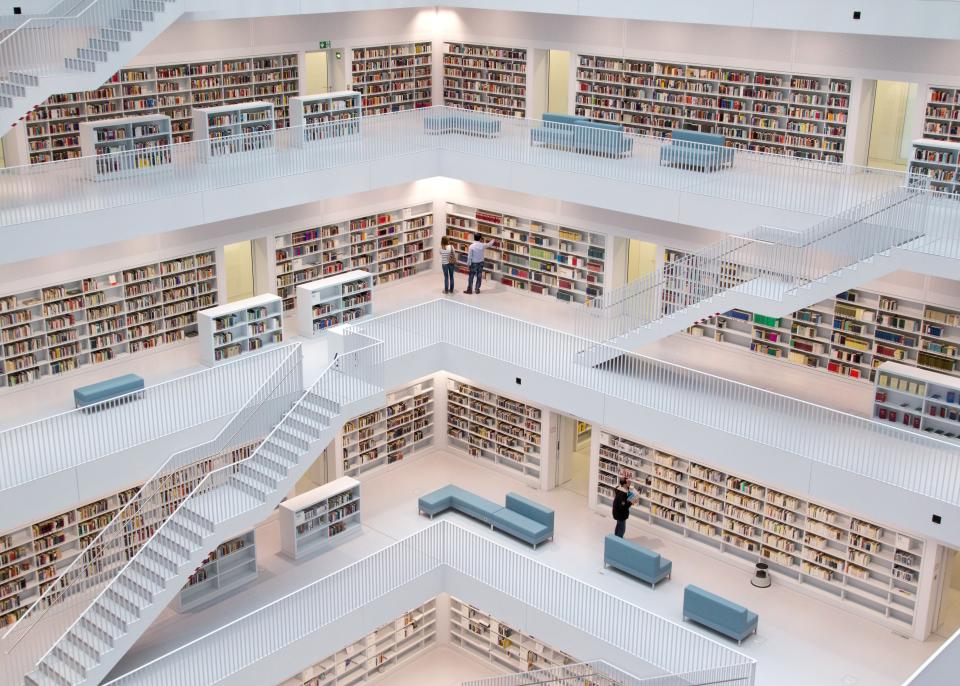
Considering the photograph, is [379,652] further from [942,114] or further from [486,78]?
[486,78]

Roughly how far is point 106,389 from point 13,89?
4.80 meters

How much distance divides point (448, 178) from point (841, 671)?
13.1m

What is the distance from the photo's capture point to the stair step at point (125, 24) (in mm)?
18266

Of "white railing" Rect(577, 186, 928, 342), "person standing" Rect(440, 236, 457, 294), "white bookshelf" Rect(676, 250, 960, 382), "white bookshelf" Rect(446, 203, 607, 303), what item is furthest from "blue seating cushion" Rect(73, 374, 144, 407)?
"white bookshelf" Rect(446, 203, 607, 303)

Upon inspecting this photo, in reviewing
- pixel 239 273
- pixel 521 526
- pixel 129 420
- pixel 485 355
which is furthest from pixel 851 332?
pixel 239 273

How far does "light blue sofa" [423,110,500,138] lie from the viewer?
23.0 metres

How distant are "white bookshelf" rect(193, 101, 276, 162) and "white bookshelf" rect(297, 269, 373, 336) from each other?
2.81 m

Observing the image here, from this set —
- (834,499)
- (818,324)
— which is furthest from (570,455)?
(834,499)

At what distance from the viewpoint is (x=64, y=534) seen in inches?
701

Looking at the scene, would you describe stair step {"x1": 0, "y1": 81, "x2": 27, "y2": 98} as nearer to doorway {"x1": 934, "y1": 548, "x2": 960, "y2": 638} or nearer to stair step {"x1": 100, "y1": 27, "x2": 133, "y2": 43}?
stair step {"x1": 100, "y1": 27, "x2": 133, "y2": 43}

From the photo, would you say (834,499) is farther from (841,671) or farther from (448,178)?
(448,178)

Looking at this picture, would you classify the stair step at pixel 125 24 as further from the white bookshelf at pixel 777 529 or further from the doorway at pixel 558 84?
the white bookshelf at pixel 777 529

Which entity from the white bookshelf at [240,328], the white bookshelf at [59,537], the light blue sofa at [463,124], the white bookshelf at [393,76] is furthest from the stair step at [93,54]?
the white bookshelf at [393,76]

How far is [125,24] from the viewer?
18.3 m
